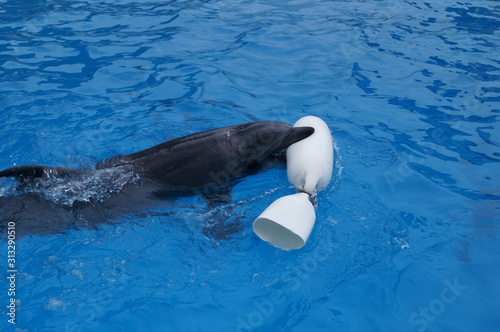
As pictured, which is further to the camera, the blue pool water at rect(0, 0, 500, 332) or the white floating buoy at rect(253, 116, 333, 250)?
the white floating buoy at rect(253, 116, 333, 250)

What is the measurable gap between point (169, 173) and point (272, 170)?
4.82ft

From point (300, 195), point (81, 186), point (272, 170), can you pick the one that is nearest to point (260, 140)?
point (272, 170)

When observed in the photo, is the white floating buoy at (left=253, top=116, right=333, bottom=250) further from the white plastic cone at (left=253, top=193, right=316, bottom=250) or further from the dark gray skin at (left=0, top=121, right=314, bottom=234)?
the dark gray skin at (left=0, top=121, right=314, bottom=234)

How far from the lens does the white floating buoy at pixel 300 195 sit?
4.76m

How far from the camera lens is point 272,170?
6.48 metres

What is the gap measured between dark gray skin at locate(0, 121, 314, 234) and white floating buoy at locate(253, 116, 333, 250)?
246 millimetres

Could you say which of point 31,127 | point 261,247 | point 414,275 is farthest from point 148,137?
point 414,275

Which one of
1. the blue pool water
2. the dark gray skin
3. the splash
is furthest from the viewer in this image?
the splash

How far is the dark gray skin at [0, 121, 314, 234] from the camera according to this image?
536cm

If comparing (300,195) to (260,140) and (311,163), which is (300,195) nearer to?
(311,163)

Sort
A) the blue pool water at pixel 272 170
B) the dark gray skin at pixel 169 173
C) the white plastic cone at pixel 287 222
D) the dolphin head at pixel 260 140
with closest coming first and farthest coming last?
the blue pool water at pixel 272 170 → the white plastic cone at pixel 287 222 → the dark gray skin at pixel 169 173 → the dolphin head at pixel 260 140

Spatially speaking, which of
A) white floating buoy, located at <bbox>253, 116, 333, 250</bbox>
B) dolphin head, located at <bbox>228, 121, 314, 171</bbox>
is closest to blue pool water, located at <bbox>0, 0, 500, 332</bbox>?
white floating buoy, located at <bbox>253, 116, 333, 250</bbox>

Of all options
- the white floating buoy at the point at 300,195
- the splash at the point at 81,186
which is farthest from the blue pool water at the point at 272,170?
the white floating buoy at the point at 300,195

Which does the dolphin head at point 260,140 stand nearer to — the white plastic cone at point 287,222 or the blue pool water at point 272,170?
the blue pool water at point 272,170
